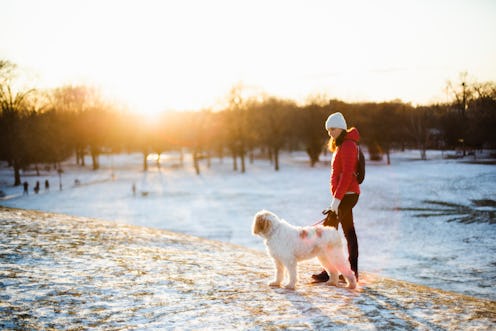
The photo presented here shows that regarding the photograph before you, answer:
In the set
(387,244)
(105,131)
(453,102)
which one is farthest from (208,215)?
(105,131)

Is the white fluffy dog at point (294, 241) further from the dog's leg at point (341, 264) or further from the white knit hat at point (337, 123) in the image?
the white knit hat at point (337, 123)

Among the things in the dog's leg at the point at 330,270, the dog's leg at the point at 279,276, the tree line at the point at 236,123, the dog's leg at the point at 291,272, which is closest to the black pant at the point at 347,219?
the dog's leg at the point at 330,270

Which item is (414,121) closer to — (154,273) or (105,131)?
(154,273)

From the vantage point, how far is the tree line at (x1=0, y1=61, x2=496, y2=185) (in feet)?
52.8

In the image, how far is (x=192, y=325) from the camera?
4.59m

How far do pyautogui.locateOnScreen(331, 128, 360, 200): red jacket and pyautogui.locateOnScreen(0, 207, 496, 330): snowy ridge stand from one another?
1634 mm

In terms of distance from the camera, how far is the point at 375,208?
2325 cm

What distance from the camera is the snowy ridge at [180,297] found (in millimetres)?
4719

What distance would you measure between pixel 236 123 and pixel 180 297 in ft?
168

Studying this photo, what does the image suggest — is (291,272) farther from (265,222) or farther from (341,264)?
(265,222)

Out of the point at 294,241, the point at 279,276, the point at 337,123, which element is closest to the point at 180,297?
the point at 279,276

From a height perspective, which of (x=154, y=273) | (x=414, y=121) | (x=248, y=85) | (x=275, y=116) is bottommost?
(x=154, y=273)

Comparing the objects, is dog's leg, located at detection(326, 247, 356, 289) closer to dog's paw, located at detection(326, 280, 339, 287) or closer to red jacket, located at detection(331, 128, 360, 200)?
dog's paw, located at detection(326, 280, 339, 287)

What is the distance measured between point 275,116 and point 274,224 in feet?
177
